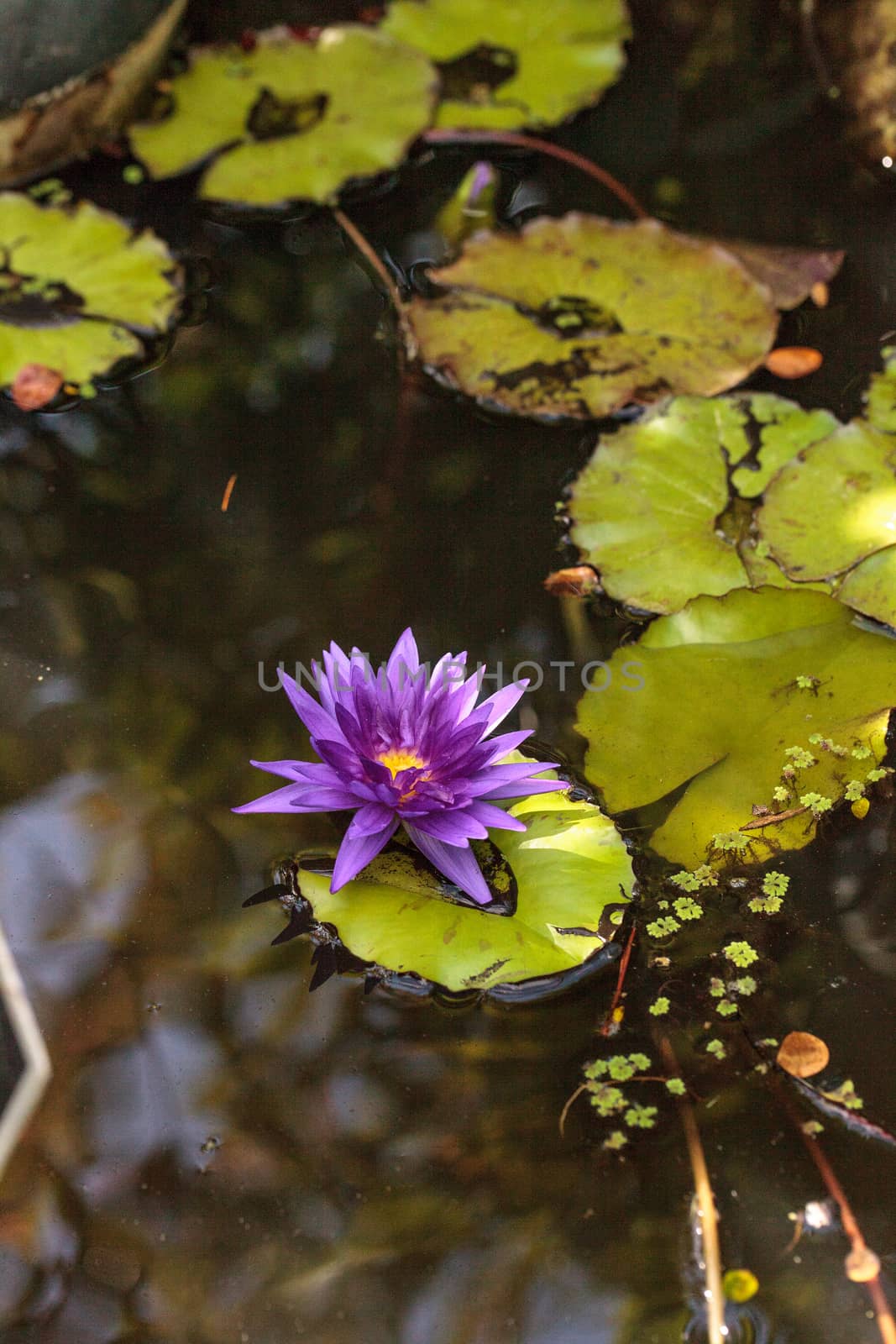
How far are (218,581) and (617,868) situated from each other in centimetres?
112

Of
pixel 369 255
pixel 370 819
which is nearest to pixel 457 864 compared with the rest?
pixel 370 819

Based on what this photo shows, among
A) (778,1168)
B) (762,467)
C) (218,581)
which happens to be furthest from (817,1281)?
(218,581)

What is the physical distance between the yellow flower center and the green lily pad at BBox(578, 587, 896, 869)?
1.21 feet

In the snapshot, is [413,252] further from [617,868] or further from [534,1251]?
[534,1251]

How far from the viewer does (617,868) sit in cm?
184

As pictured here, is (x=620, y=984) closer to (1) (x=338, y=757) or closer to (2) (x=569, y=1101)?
(2) (x=569, y=1101)

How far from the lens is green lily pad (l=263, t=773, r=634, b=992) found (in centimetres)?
175

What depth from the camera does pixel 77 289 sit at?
9.06 feet

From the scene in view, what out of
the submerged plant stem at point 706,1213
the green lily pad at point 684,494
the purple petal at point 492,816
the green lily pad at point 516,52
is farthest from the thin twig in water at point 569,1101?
the green lily pad at point 516,52

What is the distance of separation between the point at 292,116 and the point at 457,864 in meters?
2.41

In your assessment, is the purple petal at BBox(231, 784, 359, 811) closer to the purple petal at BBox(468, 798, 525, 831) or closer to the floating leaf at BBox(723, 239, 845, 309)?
the purple petal at BBox(468, 798, 525, 831)

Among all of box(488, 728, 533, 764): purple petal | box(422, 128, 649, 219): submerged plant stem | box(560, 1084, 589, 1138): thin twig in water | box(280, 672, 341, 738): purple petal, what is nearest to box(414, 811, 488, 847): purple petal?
box(488, 728, 533, 764): purple petal

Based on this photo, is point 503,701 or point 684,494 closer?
point 503,701

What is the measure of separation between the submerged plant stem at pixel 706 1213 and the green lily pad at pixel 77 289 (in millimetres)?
2107
